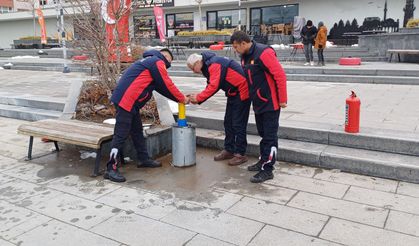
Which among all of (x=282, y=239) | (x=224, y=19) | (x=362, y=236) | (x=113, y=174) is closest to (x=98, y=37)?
(x=113, y=174)

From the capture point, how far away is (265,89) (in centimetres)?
465

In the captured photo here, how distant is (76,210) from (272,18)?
26.7 m

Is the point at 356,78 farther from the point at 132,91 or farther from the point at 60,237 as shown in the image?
the point at 60,237

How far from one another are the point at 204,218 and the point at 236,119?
186 centimetres

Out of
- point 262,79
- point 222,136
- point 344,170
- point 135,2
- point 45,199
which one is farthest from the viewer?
point 135,2

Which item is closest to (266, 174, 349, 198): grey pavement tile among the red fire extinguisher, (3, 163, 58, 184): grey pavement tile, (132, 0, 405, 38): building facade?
the red fire extinguisher

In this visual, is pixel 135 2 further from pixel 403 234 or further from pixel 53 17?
pixel 53 17

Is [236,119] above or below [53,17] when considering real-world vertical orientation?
below

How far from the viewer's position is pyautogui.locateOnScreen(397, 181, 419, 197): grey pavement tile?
14.1ft

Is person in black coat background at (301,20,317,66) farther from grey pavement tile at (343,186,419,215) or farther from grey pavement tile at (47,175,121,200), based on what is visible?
grey pavement tile at (47,175,121,200)

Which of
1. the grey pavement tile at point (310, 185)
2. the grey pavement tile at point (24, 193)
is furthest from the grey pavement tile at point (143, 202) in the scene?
the grey pavement tile at point (310, 185)

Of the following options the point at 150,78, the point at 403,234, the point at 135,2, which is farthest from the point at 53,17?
the point at 403,234

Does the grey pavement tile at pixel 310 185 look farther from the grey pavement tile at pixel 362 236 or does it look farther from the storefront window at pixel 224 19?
the storefront window at pixel 224 19

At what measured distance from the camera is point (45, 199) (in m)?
4.35
